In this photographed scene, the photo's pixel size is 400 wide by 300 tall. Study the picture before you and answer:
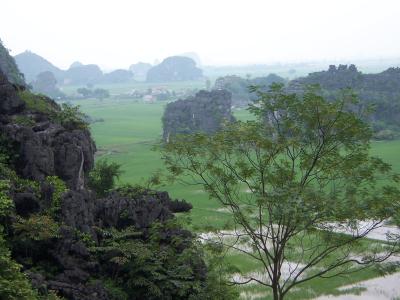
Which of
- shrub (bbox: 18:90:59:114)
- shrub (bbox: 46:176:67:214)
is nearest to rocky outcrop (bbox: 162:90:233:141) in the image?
shrub (bbox: 18:90:59:114)

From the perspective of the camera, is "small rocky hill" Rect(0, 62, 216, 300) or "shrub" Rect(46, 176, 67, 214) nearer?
"small rocky hill" Rect(0, 62, 216, 300)

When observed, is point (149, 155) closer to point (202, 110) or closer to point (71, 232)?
point (202, 110)

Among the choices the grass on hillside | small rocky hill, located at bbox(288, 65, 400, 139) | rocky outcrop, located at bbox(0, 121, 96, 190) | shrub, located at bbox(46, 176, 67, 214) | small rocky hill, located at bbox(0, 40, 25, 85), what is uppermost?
small rocky hill, located at bbox(0, 40, 25, 85)

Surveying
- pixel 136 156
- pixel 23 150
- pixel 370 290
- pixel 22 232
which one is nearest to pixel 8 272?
pixel 22 232

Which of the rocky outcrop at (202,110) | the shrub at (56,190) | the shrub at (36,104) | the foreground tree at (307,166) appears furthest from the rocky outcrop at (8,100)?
the rocky outcrop at (202,110)

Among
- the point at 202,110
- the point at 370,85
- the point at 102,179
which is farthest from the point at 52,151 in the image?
the point at 370,85

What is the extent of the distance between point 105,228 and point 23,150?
3.78 m

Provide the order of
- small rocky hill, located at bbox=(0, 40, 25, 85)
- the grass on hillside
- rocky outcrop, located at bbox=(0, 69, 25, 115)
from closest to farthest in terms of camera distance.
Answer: rocky outcrop, located at bbox=(0, 69, 25, 115), the grass on hillside, small rocky hill, located at bbox=(0, 40, 25, 85)

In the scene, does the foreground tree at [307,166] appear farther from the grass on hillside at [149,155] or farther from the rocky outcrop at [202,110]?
the rocky outcrop at [202,110]

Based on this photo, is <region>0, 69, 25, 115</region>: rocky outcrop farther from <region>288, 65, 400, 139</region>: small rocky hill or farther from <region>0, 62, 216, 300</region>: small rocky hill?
<region>288, 65, 400, 139</region>: small rocky hill

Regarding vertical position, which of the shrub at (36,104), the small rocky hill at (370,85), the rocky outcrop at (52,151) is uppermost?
the shrub at (36,104)

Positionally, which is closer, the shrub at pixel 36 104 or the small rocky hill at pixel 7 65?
the shrub at pixel 36 104

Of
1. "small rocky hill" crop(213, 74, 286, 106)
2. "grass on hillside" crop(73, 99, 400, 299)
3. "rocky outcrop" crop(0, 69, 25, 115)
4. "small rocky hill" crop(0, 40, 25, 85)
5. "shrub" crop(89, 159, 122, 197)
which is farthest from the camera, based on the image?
"small rocky hill" crop(213, 74, 286, 106)

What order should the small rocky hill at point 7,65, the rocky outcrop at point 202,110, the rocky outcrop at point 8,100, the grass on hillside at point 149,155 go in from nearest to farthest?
1. the rocky outcrop at point 8,100
2. the grass on hillside at point 149,155
3. the small rocky hill at point 7,65
4. the rocky outcrop at point 202,110
